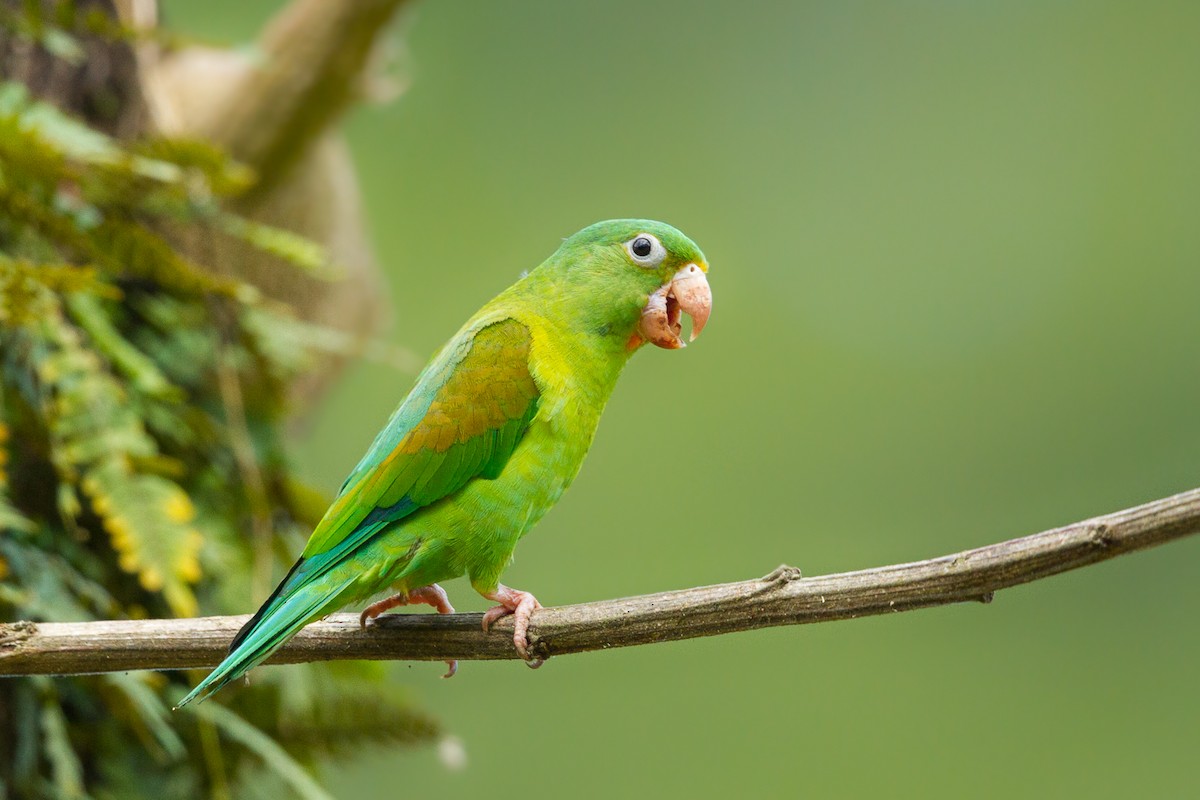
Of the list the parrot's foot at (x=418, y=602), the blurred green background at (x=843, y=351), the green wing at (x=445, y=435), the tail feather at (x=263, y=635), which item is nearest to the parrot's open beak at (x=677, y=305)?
the green wing at (x=445, y=435)

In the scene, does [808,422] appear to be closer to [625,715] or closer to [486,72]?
[625,715]

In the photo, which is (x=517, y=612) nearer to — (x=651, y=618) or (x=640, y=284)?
(x=651, y=618)

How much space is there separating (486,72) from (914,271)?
3639 mm

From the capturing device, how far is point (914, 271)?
7953 millimetres

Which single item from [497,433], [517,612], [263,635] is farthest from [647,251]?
[263,635]

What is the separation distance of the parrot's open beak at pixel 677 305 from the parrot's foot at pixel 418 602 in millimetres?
813

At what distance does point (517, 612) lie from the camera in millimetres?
2156

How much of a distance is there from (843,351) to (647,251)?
220 inches

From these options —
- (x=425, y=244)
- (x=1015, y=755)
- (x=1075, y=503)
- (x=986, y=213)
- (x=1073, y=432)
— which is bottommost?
(x=1015, y=755)

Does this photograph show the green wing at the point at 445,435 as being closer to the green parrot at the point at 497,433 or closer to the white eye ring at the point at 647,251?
the green parrot at the point at 497,433

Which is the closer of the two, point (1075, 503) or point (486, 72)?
point (1075, 503)

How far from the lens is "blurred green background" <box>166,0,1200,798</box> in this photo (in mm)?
6539

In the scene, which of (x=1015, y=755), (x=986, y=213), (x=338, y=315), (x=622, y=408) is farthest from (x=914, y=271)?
(x=338, y=315)

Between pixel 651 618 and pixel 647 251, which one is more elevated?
pixel 647 251
